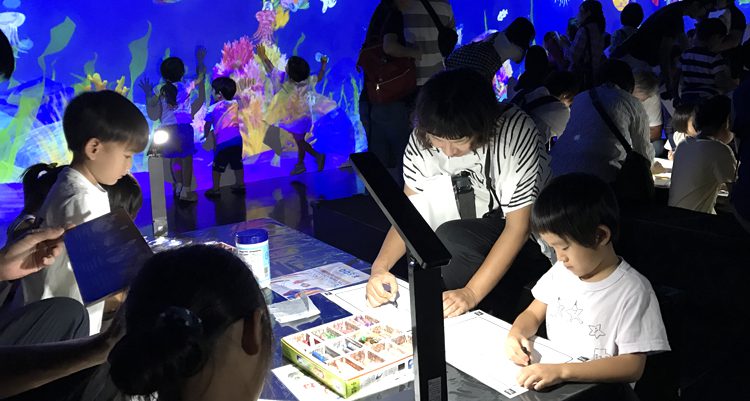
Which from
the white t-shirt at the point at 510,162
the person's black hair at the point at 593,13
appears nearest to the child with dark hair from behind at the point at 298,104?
the person's black hair at the point at 593,13

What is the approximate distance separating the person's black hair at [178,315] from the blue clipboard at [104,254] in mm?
588

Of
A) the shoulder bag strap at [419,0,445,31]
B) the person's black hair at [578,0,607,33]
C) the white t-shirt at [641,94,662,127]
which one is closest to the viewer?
the shoulder bag strap at [419,0,445,31]

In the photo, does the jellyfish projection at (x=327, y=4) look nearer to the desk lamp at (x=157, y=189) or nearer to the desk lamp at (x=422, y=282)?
the desk lamp at (x=157, y=189)

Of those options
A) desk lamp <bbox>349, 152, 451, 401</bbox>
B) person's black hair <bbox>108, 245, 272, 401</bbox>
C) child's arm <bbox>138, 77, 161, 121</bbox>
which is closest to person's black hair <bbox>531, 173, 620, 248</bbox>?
desk lamp <bbox>349, 152, 451, 401</bbox>

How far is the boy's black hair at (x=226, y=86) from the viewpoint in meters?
6.27

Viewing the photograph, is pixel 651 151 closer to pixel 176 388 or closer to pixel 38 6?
pixel 176 388

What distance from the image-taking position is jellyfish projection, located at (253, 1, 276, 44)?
6.66 m

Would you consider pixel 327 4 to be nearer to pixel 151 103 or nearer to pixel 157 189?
pixel 151 103

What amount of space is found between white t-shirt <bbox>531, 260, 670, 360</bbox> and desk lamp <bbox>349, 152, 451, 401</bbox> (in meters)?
0.65

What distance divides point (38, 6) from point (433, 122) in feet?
16.6

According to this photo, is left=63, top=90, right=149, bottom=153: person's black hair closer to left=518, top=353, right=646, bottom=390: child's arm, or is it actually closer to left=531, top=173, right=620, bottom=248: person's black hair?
left=531, top=173, right=620, bottom=248: person's black hair

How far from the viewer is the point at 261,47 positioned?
669 centimetres

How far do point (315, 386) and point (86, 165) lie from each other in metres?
1.17

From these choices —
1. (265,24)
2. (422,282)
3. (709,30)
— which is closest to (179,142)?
(265,24)
